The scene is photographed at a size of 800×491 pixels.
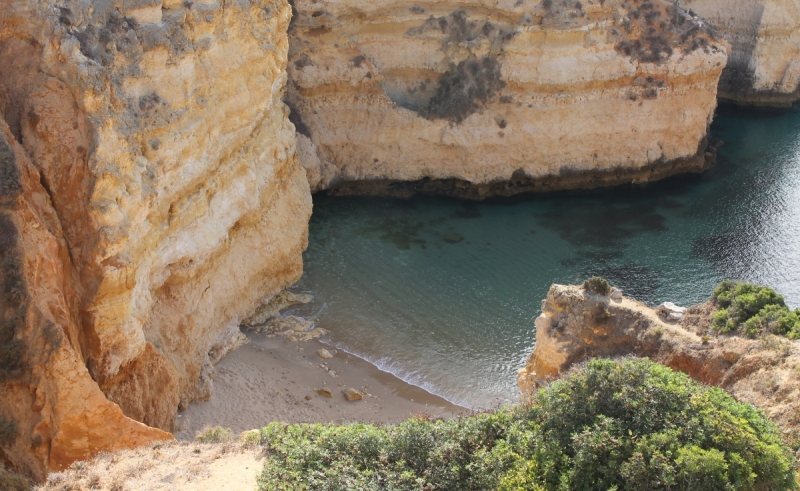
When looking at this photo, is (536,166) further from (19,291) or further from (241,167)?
(19,291)

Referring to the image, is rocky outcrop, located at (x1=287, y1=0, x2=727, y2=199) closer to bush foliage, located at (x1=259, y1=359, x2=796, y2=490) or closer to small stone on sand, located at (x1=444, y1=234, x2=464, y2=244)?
small stone on sand, located at (x1=444, y1=234, x2=464, y2=244)

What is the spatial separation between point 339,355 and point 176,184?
753 centimetres

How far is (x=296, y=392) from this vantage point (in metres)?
20.3

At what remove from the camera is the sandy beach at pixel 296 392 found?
1883 cm

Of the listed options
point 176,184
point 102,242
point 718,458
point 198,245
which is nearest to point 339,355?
point 198,245

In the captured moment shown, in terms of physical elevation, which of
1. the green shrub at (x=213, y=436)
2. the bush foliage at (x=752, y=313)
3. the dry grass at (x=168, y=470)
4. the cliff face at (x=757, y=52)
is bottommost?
the green shrub at (x=213, y=436)

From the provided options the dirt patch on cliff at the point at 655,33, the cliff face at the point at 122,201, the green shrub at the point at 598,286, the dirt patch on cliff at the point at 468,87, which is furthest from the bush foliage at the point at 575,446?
the dirt patch on cliff at the point at 655,33

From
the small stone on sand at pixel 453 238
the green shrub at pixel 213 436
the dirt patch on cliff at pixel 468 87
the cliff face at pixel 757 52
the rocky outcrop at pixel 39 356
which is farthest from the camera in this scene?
the cliff face at pixel 757 52

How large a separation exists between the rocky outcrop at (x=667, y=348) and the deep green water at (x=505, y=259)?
3.45 metres

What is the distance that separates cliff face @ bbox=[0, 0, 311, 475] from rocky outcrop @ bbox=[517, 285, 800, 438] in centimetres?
888

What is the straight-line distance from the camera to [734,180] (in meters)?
34.6

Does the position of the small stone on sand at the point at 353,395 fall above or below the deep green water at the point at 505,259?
below

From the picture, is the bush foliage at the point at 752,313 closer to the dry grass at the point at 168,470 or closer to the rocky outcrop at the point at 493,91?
the dry grass at the point at 168,470

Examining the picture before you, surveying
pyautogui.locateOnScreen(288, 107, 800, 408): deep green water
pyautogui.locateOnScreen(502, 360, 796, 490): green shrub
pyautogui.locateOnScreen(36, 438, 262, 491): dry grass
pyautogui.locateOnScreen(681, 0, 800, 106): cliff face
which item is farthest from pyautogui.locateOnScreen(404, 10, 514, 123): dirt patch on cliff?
pyautogui.locateOnScreen(36, 438, 262, 491): dry grass
